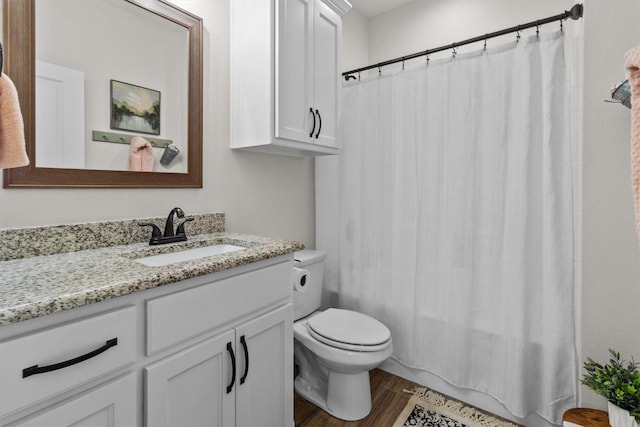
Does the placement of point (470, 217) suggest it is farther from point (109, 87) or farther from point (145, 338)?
point (109, 87)

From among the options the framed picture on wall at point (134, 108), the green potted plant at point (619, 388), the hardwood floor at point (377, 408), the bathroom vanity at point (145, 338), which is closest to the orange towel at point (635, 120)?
the green potted plant at point (619, 388)

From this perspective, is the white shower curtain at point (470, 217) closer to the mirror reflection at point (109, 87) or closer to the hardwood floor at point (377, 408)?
the hardwood floor at point (377, 408)

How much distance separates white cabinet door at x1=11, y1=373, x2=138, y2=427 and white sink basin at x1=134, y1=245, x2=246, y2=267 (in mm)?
450

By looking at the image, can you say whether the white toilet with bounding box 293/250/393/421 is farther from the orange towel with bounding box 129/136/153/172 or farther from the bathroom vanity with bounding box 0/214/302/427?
the orange towel with bounding box 129/136/153/172

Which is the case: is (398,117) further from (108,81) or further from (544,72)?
(108,81)

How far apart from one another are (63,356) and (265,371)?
2.36 feet

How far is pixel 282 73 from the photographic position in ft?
5.20

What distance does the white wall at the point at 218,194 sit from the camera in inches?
46.9

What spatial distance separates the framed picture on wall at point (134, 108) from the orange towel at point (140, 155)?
5 cm

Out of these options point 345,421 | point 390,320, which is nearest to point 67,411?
point 345,421

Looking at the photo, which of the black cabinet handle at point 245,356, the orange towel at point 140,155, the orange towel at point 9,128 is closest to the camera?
the orange towel at point 9,128

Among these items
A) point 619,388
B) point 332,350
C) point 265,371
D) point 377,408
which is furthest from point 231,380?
point 619,388

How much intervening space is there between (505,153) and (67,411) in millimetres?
1922

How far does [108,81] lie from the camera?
132 cm
